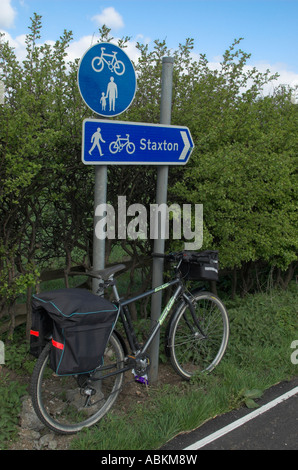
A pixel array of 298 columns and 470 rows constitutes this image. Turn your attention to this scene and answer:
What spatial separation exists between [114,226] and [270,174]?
1824 millimetres

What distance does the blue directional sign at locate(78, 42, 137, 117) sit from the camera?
3.22 metres

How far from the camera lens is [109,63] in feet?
10.8

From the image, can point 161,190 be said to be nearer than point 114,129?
No

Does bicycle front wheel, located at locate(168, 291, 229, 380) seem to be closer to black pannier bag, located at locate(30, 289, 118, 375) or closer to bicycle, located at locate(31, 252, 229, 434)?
bicycle, located at locate(31, 252, 229, 434)

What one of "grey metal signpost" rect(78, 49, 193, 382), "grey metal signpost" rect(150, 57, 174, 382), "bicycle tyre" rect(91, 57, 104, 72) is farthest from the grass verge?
"bicycle tyre" rect(91, 57, 104, 72)

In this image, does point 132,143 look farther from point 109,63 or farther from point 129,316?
point 129,316

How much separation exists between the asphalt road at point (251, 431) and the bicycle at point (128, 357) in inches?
24.6

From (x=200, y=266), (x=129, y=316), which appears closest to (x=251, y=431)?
(x=129, y=316)

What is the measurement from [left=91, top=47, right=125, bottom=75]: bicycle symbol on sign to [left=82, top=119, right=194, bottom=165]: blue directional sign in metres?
0.38

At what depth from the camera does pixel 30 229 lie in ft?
13.7

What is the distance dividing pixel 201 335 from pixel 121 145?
6.71ft
